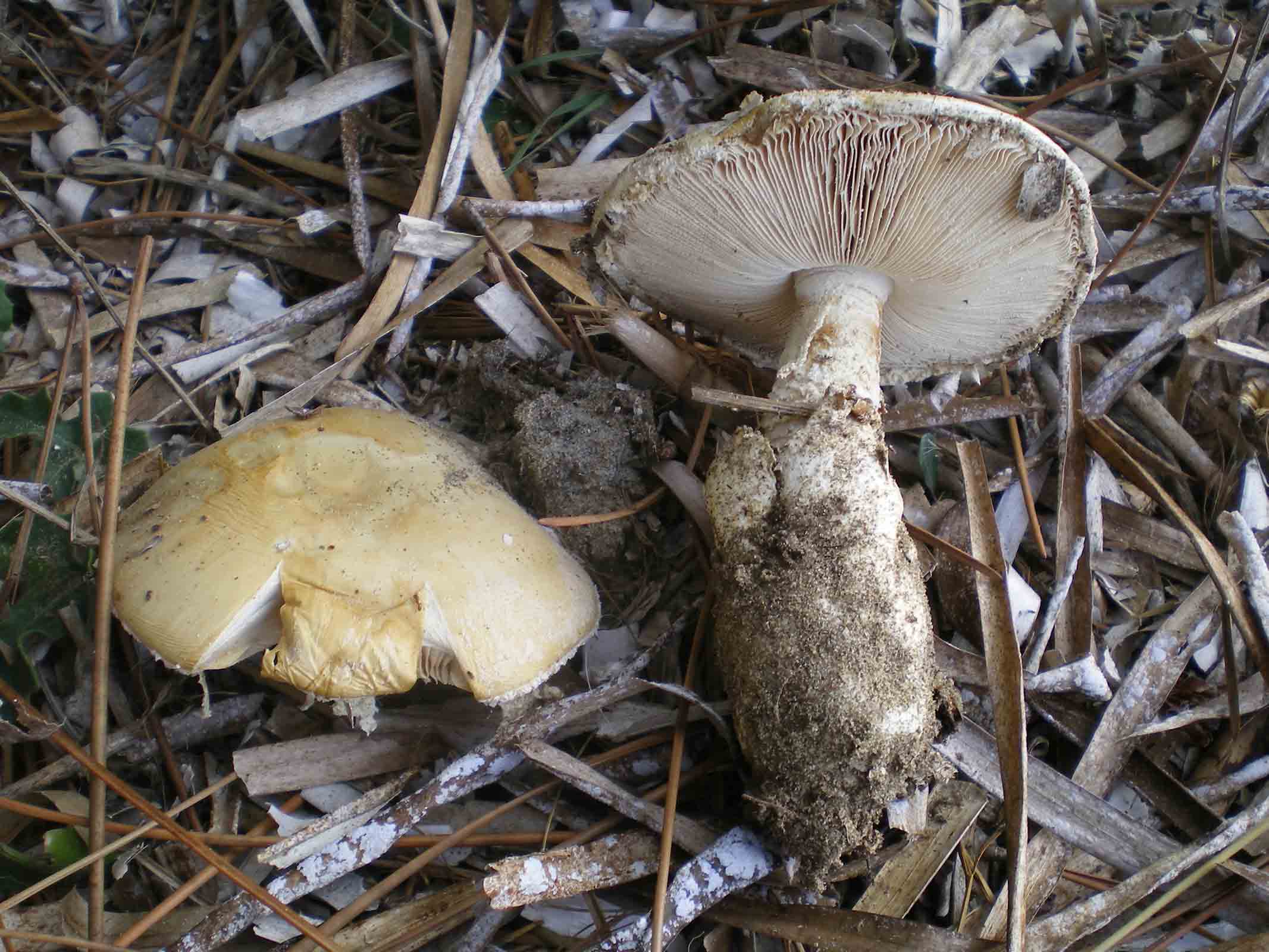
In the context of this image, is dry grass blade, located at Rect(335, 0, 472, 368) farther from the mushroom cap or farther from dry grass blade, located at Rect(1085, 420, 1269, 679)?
dry grass blade, located at Rect(1085, 420, 1269, 679)

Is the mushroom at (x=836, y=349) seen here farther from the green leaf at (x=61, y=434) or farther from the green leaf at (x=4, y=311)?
the green leaf at (x=4, y=311)

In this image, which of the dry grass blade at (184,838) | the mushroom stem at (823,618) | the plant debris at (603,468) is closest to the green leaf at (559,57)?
the plant debris at (603,468)

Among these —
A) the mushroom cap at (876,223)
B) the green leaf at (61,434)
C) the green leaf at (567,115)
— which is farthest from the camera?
the green leaf at (567,115)

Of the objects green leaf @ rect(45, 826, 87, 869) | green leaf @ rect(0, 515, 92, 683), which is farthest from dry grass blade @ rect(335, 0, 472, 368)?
green leaf @ rect(45, 826, 87, 869)

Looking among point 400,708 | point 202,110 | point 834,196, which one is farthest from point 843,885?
point 202,110

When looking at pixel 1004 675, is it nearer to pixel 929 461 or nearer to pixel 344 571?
pixel 929 461

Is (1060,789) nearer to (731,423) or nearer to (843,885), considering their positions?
(843,885)

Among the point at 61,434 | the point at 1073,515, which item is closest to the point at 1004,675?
the point at 1073,515
